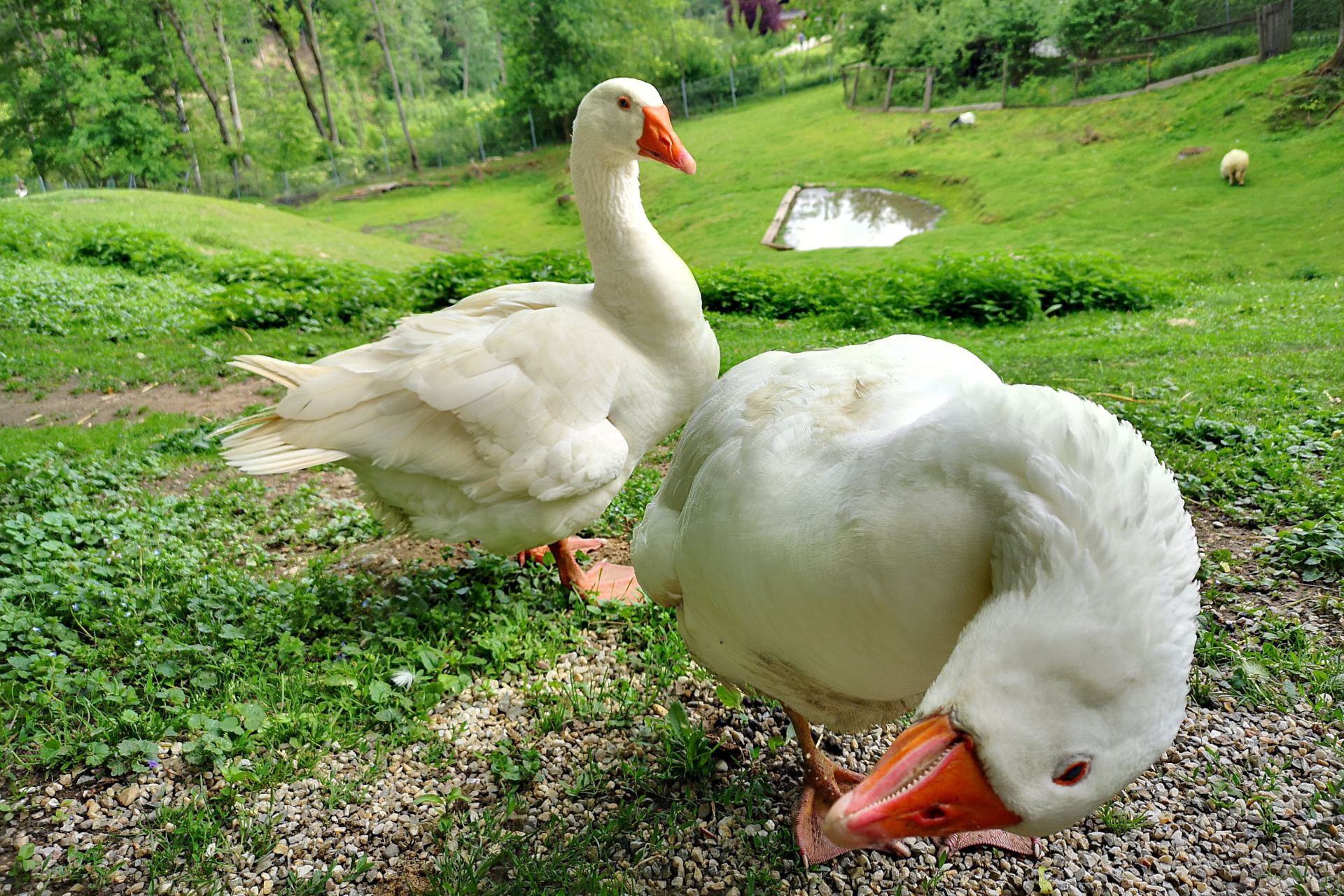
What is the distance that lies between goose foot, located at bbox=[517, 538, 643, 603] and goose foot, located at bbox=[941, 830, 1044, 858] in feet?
5.11

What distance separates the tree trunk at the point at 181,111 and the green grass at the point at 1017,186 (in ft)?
22.1

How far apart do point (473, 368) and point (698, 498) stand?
1598 millimetres

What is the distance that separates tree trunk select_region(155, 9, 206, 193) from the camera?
83.3 ft

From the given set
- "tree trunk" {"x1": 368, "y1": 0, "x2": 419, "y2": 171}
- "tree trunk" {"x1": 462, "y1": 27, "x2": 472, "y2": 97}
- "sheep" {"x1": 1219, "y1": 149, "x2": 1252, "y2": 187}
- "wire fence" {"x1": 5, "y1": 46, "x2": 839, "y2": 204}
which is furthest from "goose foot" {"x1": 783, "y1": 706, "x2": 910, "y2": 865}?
"tree trunk" {"x1": 462, "y1": 27, "x2": 472, "y2": 97}

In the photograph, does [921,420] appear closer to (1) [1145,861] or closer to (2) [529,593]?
(1) [1145,861]

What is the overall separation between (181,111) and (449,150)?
9501 millimetres

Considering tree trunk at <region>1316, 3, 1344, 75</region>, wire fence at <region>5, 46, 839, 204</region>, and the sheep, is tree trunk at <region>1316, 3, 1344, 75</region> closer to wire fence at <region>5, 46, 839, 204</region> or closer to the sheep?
the sheep

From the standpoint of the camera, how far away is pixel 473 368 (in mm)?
3062

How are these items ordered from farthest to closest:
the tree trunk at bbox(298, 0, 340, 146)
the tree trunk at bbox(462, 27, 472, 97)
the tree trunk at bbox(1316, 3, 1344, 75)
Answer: the tree trunk at bbox(462, 27, 472, 97) → the tree trunk at bbox(298, 0, 340, 146) → the tree trunk at bbox(1316, 3, 1344, 75)

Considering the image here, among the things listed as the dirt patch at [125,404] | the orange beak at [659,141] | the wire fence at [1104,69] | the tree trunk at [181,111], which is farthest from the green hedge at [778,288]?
the tree trunk at [181,111]

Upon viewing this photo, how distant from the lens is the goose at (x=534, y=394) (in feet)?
9.81

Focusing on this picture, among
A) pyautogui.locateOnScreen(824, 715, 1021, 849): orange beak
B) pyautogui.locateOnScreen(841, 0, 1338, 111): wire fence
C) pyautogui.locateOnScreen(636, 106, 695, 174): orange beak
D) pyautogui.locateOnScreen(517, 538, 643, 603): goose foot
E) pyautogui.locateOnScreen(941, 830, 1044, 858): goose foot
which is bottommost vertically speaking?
pyautogui.locateOnScreen(941, 830, 1044, 858): goose foot

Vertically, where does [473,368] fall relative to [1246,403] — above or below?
above

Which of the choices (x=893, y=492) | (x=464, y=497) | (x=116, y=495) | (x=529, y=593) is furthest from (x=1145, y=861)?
(x=116, y=495)
